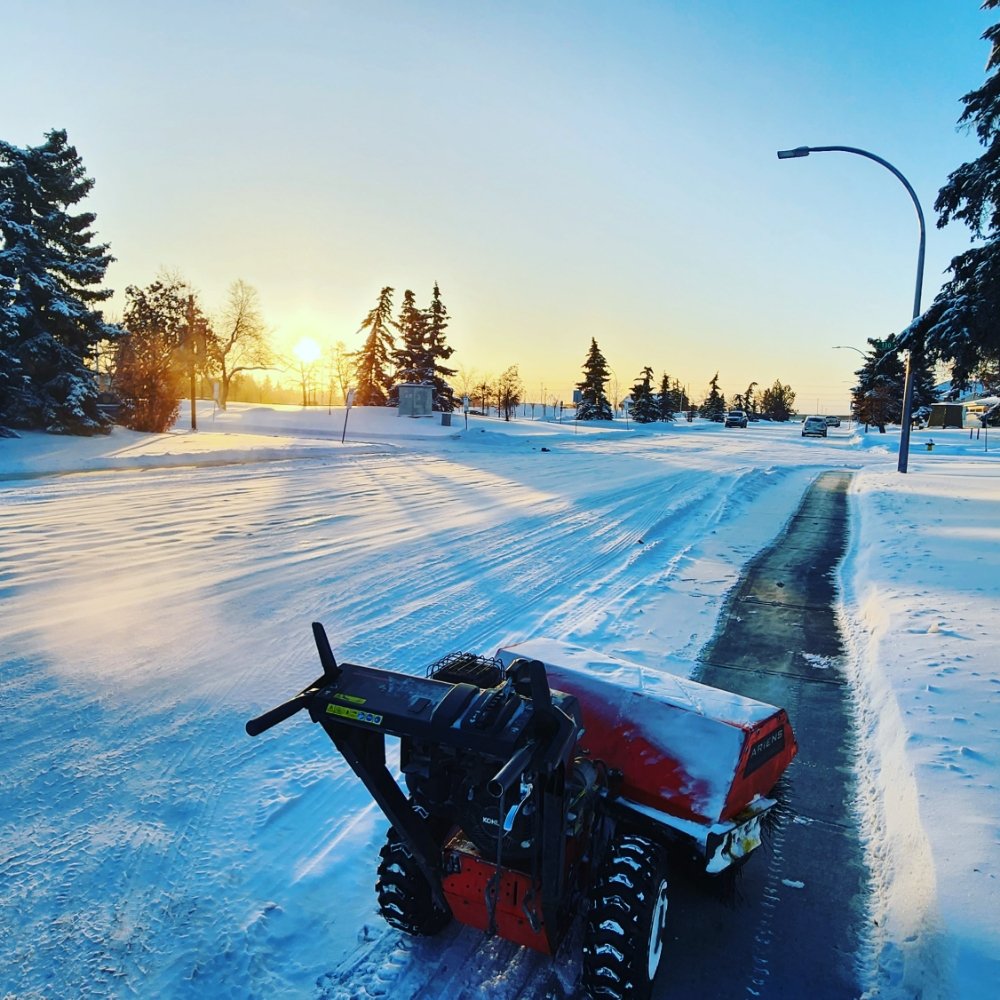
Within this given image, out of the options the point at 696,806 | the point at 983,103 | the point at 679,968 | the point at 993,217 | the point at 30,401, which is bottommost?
the point at 679,968

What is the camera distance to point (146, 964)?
9.08 feet

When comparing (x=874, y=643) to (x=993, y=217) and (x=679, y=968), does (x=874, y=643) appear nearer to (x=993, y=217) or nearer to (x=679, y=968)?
(x=679, y=968)

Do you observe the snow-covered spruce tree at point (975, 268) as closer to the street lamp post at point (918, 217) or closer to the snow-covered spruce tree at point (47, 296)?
the street lamp post at point (918, 217)

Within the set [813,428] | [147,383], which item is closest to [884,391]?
[813,428]

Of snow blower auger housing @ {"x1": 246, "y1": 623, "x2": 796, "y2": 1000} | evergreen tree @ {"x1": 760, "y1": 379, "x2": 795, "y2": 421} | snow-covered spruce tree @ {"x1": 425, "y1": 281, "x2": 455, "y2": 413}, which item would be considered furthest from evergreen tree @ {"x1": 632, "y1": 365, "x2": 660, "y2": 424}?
snow blower auger housing @ {"x1": 246, "y1": 623, "x2": 796, "y2": 1000}

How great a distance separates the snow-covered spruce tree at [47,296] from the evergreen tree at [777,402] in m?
103

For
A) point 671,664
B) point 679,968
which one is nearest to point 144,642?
point 671,664

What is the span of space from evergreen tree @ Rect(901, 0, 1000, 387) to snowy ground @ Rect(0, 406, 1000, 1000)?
3.13m

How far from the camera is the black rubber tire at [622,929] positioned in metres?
2.37

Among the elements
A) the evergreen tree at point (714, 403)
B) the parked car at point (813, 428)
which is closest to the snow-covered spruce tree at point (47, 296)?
the parked car at point (813, 428)

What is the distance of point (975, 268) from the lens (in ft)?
43.7

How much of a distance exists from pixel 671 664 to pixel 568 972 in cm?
349

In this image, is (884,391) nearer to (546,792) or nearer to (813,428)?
(813,428)

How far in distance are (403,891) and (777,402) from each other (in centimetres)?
12482
